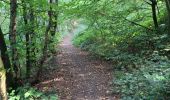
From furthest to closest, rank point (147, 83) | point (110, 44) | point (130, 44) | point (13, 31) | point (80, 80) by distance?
point (110, 44) < point (130, 44) < point (80, 80) < point (13, 31) < point (147, 83)

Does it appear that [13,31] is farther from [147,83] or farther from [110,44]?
[110,44]

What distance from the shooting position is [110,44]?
17.1 m

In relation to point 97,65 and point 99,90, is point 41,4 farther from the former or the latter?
point 97,65

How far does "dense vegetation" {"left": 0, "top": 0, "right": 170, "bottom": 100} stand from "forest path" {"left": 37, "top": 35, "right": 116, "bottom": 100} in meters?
0.42

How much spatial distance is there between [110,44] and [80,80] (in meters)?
5.79

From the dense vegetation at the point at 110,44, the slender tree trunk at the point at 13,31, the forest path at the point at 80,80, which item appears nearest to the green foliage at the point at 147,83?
the dense vegetation at the point at 110,44

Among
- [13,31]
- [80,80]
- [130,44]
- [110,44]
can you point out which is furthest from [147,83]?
[110,44]

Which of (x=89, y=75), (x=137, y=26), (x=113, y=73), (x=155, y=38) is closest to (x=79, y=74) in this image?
(x=89, y=75)

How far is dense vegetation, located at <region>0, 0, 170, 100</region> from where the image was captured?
8.76 m

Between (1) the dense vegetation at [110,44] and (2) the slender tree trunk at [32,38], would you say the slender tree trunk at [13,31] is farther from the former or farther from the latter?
(2) the slender tree trunk at [32,38]

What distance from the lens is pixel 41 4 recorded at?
34.7 ft

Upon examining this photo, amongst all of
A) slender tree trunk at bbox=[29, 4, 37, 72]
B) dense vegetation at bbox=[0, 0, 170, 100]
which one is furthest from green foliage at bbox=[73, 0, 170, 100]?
slender tree trunk at bbox=[29, 4, 37, 72]

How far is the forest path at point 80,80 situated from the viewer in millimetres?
9711

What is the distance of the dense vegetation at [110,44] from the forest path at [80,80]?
42cm
